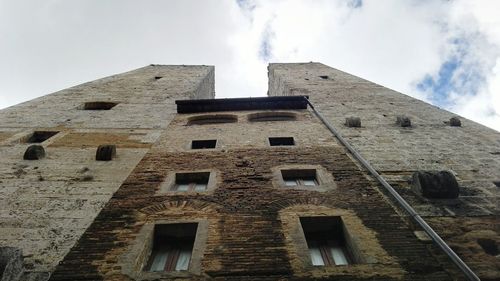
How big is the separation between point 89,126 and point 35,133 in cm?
127

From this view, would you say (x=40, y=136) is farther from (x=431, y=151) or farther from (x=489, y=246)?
(x=489, y=246)

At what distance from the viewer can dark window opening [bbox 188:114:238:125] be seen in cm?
1119

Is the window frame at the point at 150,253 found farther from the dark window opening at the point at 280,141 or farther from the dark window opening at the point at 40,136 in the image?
the dark window opening at the point at 40,136

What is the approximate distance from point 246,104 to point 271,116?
92cm

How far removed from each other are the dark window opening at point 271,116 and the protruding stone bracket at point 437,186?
526 cm

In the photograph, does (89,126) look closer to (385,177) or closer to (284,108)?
(284,108)

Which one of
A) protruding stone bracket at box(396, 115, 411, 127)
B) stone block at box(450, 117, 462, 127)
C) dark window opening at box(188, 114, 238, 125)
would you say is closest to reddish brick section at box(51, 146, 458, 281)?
protruding stone bracket at box(396, 115, 411, 127)

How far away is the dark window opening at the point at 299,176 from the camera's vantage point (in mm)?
7098

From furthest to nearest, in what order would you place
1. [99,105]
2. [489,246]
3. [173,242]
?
[99,105] < [173,242] < [489,246]

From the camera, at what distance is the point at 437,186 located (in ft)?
20.5

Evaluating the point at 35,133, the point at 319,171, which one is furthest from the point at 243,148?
the point at 35,133

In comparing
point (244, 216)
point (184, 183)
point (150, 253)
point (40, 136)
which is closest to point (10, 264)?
point (150, 253)

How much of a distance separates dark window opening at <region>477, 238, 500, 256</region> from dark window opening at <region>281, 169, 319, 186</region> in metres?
2.81

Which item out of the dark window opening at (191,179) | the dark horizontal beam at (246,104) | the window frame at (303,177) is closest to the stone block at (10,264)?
the dark window opening at (191,179)
